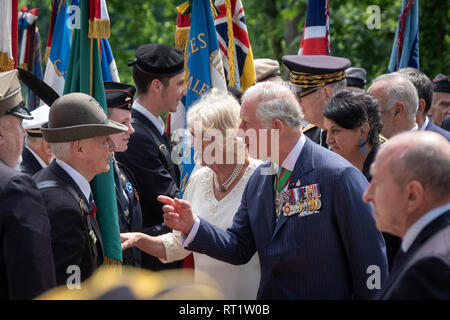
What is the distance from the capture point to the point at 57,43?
21.5 ft

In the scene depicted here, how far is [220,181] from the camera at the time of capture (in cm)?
418

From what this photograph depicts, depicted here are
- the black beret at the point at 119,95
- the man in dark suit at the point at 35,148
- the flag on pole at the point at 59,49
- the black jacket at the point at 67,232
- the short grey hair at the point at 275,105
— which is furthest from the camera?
the flag on pole at the point at 59,49

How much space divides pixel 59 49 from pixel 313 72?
2769 millimetres

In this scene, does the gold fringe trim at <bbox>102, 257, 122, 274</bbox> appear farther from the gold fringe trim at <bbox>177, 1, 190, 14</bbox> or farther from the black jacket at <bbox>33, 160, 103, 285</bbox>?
the gold fringe trim at <bbox>177, 1, 190, 14</bbox>

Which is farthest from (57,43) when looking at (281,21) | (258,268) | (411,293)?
(281,21)

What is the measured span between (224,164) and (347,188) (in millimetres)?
1032

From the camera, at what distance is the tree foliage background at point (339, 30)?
11.7 meters

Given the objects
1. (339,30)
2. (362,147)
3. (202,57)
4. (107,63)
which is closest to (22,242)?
(362,147)

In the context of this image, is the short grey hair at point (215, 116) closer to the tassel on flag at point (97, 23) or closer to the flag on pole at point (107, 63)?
the tassel on flag at point (97, 23)

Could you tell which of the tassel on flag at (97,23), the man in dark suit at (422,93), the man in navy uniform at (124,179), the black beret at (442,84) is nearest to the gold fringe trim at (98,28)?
the tassel on flag at (97,23)

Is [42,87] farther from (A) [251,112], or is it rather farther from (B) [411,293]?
(B) [411,293]

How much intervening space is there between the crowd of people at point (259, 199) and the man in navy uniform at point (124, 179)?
0.01 m

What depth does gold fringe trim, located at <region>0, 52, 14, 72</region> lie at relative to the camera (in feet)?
14.2

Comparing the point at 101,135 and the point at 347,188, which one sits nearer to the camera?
the point at 347,188
